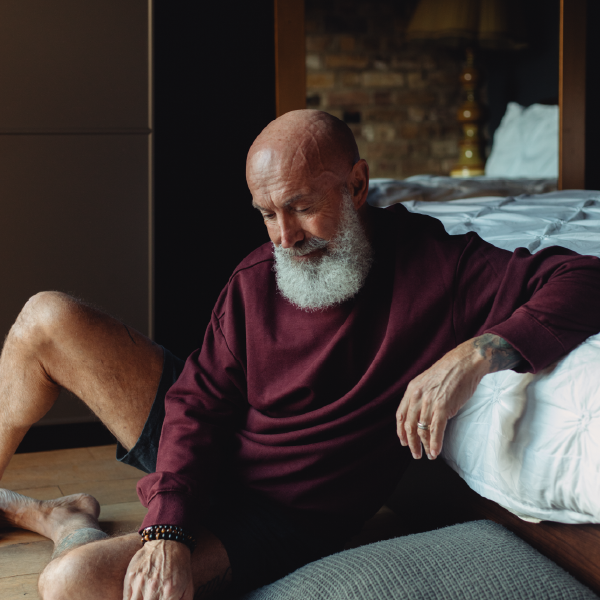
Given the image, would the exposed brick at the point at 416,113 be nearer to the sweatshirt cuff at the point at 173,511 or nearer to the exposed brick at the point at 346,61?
the exposed brick at the point at 346,61

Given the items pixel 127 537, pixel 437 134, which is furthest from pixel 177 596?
pixel 437 134

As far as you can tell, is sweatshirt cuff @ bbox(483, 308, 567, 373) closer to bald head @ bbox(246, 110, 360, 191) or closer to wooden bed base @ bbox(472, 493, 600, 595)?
wooden bed base @ bbox(472, 493, 600, 595)

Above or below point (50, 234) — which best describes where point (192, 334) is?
below

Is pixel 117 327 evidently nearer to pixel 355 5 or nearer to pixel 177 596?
pixel 177 596

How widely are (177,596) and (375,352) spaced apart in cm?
58

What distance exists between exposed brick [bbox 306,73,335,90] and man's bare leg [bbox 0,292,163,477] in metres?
2.19

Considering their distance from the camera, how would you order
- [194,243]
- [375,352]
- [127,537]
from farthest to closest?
[194,243]
[375,352]
[127,537]

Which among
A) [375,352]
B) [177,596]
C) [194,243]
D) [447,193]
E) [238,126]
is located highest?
[238,126]

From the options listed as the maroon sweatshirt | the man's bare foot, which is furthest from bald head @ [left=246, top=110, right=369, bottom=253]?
the man's bare foot

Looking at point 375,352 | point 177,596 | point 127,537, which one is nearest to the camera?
A: point 177,596

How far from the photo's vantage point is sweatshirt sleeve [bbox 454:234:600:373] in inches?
45.0

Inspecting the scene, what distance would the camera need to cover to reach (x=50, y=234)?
2.46 m

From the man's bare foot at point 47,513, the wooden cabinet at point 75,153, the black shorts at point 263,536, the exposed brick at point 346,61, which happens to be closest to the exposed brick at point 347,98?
the exposed brick at point 346,61

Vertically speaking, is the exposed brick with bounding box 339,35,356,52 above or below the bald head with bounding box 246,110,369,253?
above
